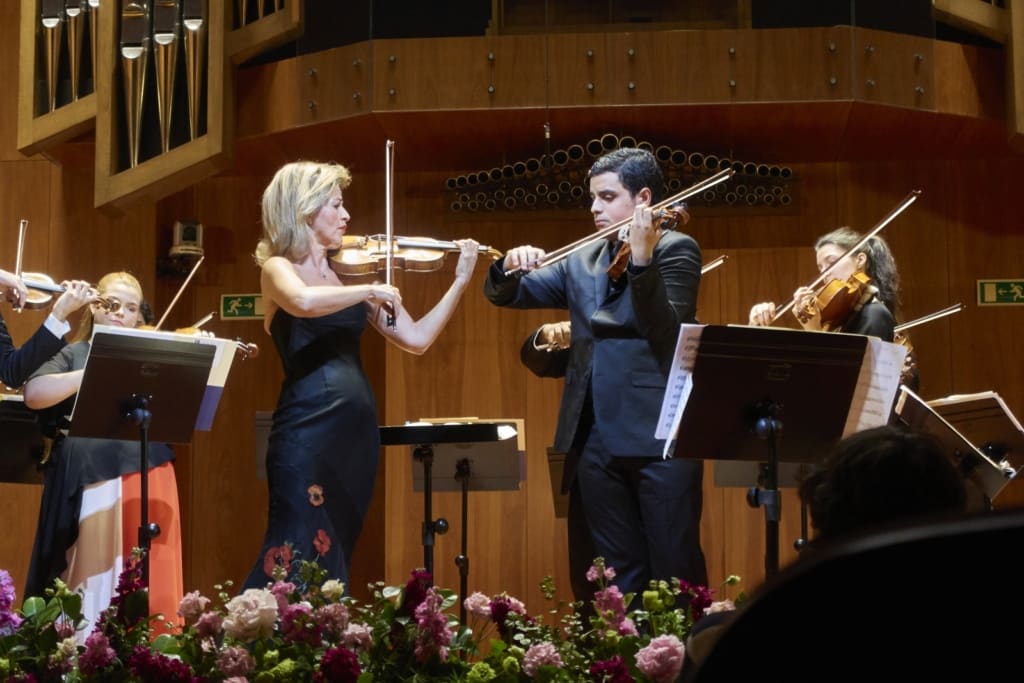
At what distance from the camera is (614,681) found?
1644 mm

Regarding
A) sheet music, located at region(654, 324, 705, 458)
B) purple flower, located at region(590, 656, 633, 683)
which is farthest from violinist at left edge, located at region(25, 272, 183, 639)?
purple flower, located at region(590, 656, 633, 683)

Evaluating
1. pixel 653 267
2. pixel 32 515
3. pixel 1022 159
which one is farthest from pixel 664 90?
pixel 32 515

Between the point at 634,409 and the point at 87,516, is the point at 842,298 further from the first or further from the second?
the point at 87,516

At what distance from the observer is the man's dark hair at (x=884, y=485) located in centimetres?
119

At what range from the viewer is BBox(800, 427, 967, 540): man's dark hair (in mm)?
1194

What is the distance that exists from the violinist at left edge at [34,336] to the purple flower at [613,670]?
2424 mm

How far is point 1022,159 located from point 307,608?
15.8 feet

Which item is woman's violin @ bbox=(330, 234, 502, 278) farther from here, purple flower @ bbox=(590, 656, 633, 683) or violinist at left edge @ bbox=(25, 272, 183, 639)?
purple flower @ bbox=(590, 656, 633, 683)

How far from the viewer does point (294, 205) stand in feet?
10.4

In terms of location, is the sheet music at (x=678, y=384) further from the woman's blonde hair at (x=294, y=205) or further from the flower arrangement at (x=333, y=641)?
the woman's blonde hair at (x=294, y=205)

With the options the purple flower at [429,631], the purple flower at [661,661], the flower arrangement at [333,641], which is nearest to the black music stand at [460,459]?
the flower arrangement at [333,641]

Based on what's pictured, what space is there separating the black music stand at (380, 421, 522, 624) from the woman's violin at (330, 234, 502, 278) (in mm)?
476

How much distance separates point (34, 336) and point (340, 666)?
2.36m

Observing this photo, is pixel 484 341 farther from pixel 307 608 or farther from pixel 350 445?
pixel 307 608
